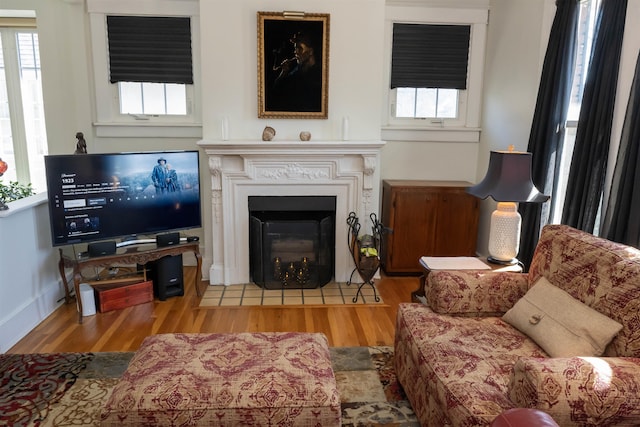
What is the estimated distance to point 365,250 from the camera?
152 inches

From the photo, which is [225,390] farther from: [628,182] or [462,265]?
[628,182]

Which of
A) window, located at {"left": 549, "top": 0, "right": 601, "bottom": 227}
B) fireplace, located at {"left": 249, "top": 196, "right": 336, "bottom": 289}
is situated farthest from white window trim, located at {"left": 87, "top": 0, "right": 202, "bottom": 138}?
window, located at {"left": 549, "top": 0, "right": 601, "bottom": 227}

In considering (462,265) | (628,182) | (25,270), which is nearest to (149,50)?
(25,270)

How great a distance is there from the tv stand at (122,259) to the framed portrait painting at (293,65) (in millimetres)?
1352

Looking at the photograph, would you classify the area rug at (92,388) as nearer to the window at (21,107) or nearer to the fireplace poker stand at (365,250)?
the fireplace poker stand at (365,250)

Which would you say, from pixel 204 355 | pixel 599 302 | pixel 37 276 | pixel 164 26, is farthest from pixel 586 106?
pixel 37 276

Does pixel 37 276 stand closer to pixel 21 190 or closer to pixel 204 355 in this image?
pixel 21 190

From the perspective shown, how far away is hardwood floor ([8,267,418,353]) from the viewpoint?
3.12 m

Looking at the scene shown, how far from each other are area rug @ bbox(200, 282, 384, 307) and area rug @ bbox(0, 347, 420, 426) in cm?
84

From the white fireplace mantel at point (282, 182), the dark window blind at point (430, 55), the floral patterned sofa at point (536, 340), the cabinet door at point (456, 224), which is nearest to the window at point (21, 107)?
the white fireplace mantel at point (282, 182)

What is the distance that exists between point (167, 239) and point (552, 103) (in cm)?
311

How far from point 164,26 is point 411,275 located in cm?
329

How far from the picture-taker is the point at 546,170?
10.7ft

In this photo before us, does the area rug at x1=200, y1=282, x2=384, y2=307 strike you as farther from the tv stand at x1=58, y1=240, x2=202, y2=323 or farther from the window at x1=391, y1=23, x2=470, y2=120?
the window at x1=391, y1=23, x2=470, y2=120
